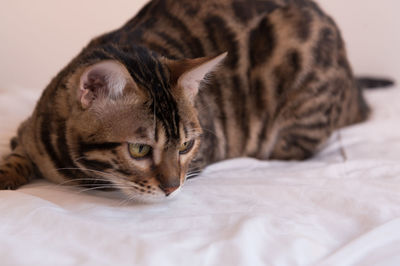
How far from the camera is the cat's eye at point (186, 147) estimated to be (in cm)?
121

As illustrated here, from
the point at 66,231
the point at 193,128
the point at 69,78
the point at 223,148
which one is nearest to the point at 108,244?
the point at 66,231

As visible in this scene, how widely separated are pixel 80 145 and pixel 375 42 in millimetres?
2343

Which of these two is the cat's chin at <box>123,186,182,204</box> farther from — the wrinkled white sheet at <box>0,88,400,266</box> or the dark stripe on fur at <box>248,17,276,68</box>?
the dark stripe on fur at <box>248,17,276,68</box>

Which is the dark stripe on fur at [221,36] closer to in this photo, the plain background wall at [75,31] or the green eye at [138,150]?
the green eye at [138,150]

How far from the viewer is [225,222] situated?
100cm

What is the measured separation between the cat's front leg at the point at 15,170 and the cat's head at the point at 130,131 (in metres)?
0.23

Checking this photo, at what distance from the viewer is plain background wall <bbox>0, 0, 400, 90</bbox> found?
2.47 meters

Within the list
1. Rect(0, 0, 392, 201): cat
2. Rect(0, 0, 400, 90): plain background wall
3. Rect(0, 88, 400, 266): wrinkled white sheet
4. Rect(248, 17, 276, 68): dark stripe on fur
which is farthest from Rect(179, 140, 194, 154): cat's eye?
Rect(0, 0, 400, 90): plain background wall

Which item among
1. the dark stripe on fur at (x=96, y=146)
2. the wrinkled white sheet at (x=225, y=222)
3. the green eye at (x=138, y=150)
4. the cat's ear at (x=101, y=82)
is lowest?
the wrinkled white sheet at (x=225, y=222)

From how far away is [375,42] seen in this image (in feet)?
9.16

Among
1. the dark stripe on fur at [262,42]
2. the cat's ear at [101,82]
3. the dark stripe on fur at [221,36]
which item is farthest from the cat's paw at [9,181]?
the dark stripe on fur at [262,42]

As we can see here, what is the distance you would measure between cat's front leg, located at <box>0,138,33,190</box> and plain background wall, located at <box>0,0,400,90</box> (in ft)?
3.76

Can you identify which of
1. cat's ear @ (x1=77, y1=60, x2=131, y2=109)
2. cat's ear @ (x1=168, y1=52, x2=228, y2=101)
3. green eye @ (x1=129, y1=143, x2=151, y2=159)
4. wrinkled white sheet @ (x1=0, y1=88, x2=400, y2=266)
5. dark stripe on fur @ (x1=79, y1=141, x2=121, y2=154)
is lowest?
wrinkled white sheet @ (x1=0, y1=88, x2=400, y2=266)

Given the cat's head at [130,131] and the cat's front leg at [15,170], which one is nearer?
the cat's head at [130,131]
